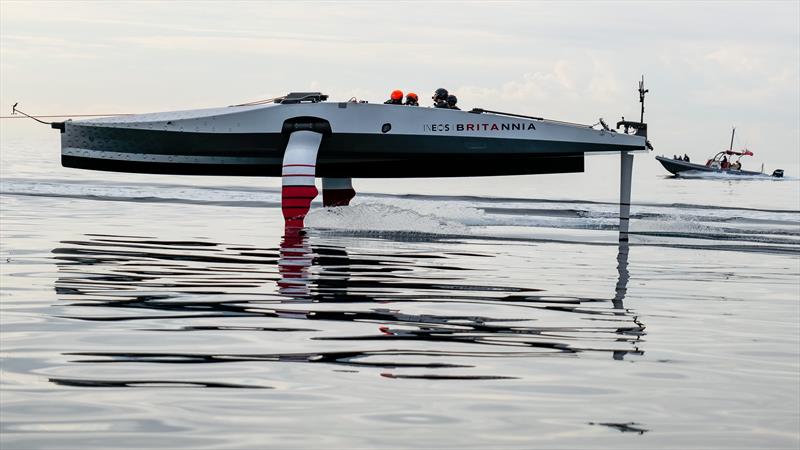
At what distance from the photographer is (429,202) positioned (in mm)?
30391

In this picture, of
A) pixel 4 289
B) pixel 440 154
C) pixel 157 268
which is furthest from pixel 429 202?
pixel 4 289

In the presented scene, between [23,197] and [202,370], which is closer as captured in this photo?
[202,370]

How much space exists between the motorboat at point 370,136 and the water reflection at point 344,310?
855cm

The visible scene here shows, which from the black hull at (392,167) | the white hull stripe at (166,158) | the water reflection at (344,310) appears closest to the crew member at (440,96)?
the black hull at (392,167)

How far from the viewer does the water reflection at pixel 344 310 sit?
6219 millimetres

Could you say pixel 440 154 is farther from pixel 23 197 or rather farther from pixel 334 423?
pixel 334 423

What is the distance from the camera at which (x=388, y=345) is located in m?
6.66

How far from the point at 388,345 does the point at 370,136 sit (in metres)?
14.7

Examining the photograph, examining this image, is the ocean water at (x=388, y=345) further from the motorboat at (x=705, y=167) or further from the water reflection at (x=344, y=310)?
the motorboat at (x=705, y=167)

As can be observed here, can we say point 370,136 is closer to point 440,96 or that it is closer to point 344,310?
point 440,96

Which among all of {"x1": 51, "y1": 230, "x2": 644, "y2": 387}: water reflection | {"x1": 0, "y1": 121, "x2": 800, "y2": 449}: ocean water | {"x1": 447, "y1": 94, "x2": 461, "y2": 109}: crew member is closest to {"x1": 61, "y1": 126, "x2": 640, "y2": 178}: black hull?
{"x1": 447, "y1": 94, "x2": 461, "y2": 109}: crew member

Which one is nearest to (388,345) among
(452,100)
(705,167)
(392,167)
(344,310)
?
(344,310)

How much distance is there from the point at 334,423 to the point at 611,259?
9.70 meters

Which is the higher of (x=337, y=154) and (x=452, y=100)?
(x=452, y=100)
